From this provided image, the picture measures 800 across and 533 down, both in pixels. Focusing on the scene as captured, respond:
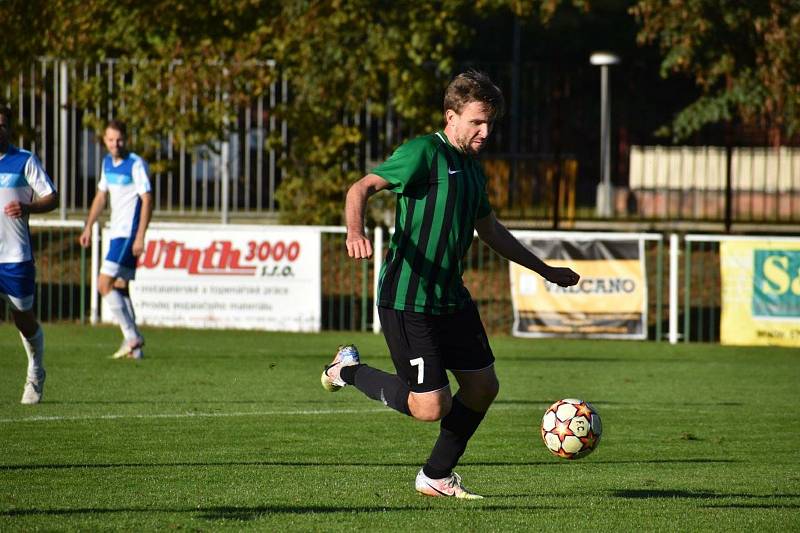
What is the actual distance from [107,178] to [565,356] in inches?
217

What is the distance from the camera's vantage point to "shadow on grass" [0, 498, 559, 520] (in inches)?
241

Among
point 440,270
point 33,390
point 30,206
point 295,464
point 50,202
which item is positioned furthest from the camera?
point 33,390

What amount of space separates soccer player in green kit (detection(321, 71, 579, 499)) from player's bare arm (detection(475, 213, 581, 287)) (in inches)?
8.6

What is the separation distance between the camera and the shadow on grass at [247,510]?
6129 millimetres

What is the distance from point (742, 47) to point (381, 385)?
1713cm

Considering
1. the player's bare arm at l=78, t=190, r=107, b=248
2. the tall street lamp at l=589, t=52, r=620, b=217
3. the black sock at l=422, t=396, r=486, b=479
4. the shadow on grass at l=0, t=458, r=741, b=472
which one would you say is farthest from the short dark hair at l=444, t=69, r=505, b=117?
the tall street lamp at l=589, t=52, r=620, b=217

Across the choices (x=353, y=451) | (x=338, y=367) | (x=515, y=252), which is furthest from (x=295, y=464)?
(x=515, y=252)

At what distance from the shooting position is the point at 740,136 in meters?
29.0

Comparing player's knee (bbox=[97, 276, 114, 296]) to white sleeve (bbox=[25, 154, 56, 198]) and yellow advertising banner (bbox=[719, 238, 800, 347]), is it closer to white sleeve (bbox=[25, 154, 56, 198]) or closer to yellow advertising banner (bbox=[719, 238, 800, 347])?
white sleeve (bbox=[25, 154, 56, 198])

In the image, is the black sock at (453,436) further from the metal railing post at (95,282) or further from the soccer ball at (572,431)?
the metal railing post at (95,282)

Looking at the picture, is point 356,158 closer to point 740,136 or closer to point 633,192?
point 633,192

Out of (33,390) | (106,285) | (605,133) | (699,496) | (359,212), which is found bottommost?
(699,496)

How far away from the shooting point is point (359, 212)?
19.9 feet

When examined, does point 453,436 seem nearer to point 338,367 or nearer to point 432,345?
point 432,345
